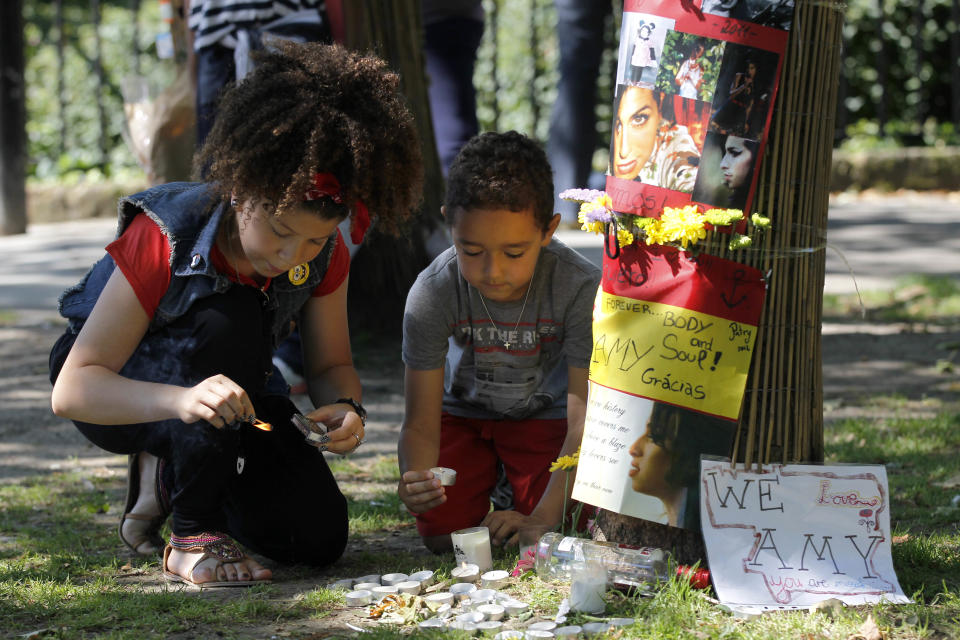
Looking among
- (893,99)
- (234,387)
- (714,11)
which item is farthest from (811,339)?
(893,99)

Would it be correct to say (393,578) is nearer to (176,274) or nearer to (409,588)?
(409,588)

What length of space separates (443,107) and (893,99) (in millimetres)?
6008

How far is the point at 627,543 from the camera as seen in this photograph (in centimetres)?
225

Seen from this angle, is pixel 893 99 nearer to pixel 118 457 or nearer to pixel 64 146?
pixel 64 146

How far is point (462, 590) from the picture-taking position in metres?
2.19

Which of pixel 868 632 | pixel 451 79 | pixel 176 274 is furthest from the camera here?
pixel 451 79

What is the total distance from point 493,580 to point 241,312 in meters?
0.79

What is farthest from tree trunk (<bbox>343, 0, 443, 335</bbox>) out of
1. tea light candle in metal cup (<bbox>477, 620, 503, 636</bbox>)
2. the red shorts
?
tea light candle in metal cup (<bbox>477, 620, 503, 636</bbox>)

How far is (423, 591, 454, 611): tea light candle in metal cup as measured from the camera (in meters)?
2.11

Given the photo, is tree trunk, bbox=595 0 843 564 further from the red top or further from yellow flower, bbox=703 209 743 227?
the red top

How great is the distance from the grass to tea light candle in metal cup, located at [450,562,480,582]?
0.07 meters

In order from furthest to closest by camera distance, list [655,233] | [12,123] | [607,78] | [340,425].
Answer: [607,78]
[12,123]
[340,425]
[655,233]

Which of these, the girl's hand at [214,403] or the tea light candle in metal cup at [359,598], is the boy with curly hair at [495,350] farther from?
→ the girl's hand at [214,403]

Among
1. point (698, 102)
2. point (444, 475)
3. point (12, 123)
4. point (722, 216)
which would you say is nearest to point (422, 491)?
point (444, 475)
